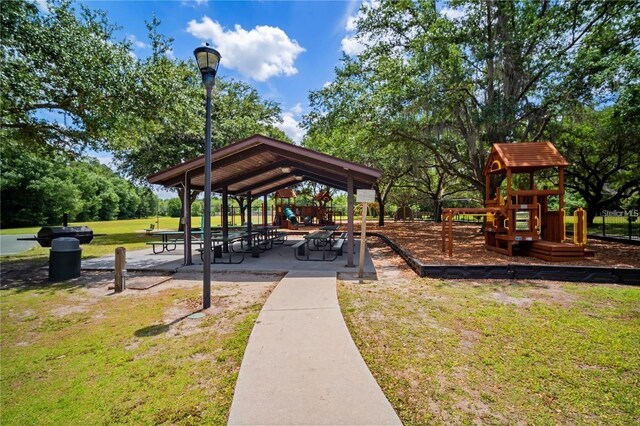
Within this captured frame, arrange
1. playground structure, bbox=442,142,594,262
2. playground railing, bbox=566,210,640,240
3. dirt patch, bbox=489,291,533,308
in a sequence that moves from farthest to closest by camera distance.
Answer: playground railing, bbox=566,210,640,240, playground structure, bbox=442,142,594,262, dirt patch, bbox=489,291,533,308

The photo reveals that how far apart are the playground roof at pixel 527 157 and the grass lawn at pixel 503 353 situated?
4.18 meters

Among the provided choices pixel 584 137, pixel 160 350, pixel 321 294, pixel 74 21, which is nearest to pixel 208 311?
pixel 160 350

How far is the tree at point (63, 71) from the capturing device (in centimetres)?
631

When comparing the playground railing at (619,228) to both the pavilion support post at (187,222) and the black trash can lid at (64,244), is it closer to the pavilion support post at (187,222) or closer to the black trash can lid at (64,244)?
the pavilion support post at (187,222)

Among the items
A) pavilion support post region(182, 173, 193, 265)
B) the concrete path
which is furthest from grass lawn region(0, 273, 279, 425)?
pavilion support post region(182, 173, 193, 265)

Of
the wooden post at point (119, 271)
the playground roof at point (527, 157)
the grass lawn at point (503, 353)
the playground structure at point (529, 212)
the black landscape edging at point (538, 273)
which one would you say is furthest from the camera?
the playground roof at point (527, 157)

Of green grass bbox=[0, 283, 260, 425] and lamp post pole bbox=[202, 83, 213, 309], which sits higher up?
lamp post pole bbox=[202, 83, 213, 309]

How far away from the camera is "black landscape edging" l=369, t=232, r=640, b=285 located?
20.5 ft

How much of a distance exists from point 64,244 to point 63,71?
12.9ft

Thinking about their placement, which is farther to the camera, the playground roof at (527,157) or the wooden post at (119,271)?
the playground roof at (527,157)

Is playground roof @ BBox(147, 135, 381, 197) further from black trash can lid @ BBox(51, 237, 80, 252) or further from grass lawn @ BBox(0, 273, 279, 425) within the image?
grass lawn @ BBox(0, 273, 279, 425)

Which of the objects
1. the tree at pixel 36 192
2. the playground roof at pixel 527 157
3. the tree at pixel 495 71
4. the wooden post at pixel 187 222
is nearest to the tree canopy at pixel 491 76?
→ the tree at pixel 495 71

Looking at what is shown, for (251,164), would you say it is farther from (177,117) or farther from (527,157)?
(527,157)

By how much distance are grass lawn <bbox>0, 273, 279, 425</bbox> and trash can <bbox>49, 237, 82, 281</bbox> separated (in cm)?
109
